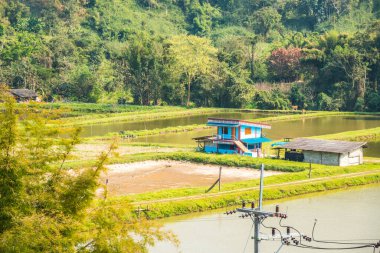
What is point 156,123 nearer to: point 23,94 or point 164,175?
point 23,94

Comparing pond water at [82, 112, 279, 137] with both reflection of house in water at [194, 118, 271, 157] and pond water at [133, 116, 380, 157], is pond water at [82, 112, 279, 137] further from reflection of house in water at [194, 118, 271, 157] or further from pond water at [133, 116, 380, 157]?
reflection of house in water at [194, 118, 271, 157]

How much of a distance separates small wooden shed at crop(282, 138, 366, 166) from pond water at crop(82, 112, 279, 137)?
1559 centimetres

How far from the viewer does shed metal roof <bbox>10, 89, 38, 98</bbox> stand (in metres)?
67.2

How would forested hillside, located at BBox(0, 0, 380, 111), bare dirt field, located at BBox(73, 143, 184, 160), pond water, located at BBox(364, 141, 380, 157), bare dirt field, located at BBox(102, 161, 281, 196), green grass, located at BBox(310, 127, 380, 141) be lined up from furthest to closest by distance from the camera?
forested hillside, located at BBox(0, 0, 380, 111) < green grass, located at BBox(310, 127, 380, 141) < pond water, located at BBox(364, 141, 380, 157) < bare dirt field, located at BBox(73, 143, 184, 160) < bare dirt field, located at BBox(102, 161, 281, 196)

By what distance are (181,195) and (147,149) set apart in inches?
525

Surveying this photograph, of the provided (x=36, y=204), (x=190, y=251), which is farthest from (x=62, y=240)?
(x=190, y=251)

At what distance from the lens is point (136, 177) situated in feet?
111

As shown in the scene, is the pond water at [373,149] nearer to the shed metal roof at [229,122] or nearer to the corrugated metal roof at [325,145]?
the corrugated metal roof at [325,145]

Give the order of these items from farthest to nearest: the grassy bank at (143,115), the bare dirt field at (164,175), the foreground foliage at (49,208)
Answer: the grassy bank at (143,115) → the bare dirt field at (164,175) → the foreground foliage at (49,208)

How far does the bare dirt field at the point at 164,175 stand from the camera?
104 feet

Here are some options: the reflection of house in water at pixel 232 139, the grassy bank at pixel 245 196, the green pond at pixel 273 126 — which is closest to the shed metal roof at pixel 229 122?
the reflection of house in water at pixel 232 139

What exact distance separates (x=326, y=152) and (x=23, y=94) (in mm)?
38287

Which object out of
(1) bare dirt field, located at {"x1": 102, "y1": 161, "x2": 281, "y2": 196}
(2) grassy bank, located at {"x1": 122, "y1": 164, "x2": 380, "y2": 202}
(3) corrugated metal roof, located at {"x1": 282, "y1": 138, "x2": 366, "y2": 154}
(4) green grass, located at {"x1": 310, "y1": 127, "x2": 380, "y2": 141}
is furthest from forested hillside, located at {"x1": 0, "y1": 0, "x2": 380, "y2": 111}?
(2) grassy bank, located at {"x1": 122, "y1": 164, "x2": 380, "y2": 202}

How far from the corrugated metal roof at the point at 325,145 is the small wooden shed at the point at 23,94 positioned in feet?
116
